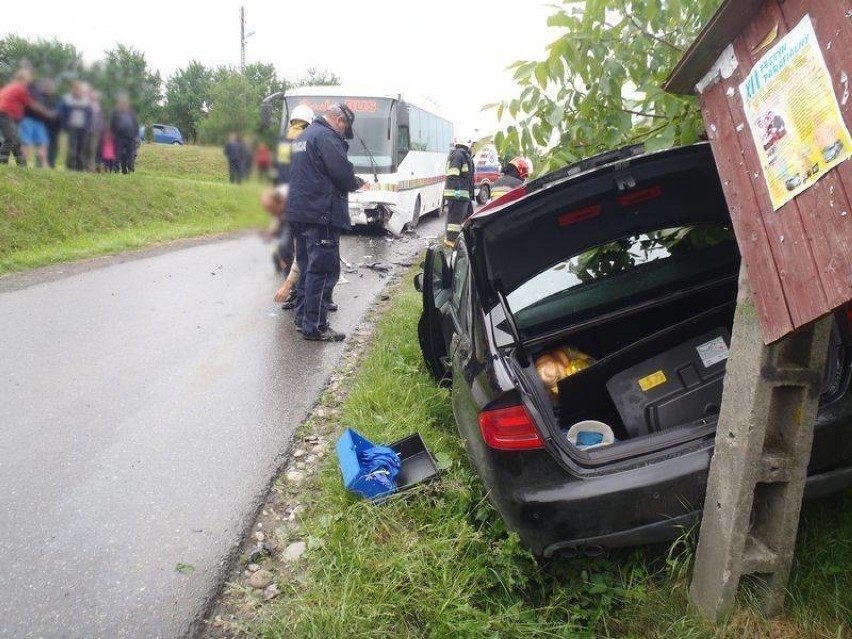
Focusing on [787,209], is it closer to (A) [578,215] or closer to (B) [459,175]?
(A) [578,215]

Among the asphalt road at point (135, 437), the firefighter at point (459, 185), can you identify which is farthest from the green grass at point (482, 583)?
the firefighter at point (459, 185)

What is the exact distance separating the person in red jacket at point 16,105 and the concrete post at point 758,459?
2123 millimetres

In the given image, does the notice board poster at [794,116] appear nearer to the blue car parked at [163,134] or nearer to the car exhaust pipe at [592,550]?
the car exhaust pipe at [592,550]

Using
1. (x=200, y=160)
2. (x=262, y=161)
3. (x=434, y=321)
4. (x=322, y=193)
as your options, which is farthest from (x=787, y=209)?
(x=322, y=193)

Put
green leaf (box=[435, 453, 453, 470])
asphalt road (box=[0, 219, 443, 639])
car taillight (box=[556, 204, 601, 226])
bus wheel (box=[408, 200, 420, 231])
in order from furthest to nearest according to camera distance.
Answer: bus wheel (box=[408, 200, 420, 231]) → green leaf (box=[435, 453, 453, 470]) → car taillight (box=[556, 204, 601, 226]) → asphalt road (box=[0, 219, 443, 639])

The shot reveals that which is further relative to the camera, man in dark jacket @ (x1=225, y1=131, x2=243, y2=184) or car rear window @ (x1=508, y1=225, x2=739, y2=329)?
car rear window @ (x1=508, y1=225, x2=739, y2=329)

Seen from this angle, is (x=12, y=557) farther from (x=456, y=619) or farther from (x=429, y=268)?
(x=429, y=268)

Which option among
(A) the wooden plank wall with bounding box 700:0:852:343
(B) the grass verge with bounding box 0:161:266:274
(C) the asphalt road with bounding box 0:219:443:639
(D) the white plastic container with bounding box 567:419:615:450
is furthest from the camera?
(B) the grass verge with bounding box 0:161:266:274

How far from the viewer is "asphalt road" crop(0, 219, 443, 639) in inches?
100

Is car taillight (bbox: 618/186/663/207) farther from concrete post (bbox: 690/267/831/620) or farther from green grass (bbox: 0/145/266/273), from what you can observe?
green grass (bbox: 0/145/266/273)

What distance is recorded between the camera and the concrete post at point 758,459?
2010 millimetres

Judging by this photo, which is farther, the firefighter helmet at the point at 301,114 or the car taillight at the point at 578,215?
the firefighter helmet at the point at 301,114

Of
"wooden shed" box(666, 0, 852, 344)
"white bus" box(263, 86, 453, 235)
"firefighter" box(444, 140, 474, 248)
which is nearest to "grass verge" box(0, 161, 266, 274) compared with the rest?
"white bus" box(263, 86, 453, 235)

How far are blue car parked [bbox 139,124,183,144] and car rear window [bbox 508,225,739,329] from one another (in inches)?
69.2
